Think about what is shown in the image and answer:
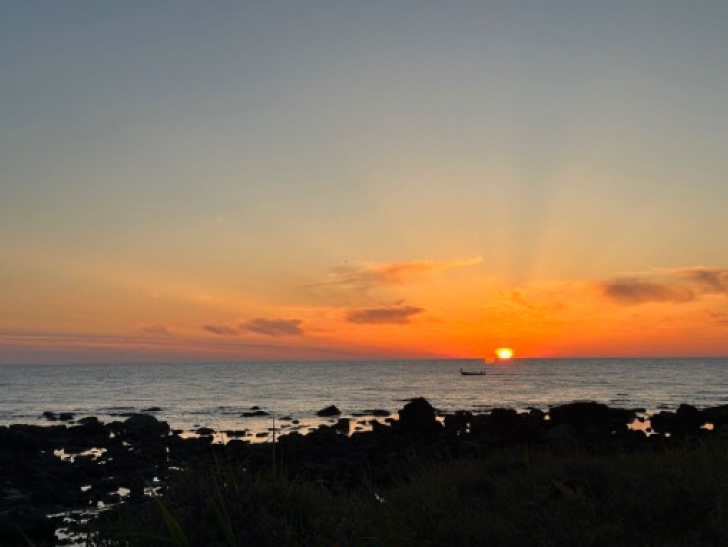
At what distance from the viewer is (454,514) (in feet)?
33.4

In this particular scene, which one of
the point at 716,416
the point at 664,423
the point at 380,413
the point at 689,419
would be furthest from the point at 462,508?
the point at 380,413

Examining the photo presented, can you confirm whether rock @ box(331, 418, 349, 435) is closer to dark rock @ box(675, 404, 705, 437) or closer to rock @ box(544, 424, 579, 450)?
rock @ box(544, 424, 579, 450)

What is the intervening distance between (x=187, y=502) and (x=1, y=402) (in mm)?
77101

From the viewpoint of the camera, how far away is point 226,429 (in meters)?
46.1

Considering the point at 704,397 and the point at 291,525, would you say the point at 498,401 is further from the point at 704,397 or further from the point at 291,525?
the point at 291,525

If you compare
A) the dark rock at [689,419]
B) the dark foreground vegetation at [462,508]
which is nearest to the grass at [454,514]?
the dark foreground vegetation at [462,508]

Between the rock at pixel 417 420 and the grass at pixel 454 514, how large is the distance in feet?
87.2

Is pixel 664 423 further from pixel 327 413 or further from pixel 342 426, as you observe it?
pixel 327 413

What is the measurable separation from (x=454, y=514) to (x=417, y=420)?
96.0ft

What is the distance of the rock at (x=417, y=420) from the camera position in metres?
38.2

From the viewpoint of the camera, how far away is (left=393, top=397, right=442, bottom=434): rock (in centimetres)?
3821

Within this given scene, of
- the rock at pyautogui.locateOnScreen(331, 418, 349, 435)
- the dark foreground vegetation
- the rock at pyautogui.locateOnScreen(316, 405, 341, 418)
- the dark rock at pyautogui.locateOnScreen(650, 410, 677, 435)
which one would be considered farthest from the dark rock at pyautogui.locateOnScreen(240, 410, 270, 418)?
the dark foreground vegetation

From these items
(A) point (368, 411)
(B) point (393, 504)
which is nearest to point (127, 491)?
(B) point (393, 504)

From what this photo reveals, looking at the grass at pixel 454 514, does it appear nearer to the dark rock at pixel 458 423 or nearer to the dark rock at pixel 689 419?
the dark rock at pixel 458 423
